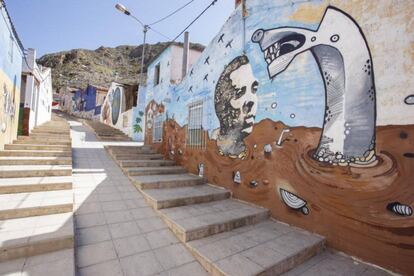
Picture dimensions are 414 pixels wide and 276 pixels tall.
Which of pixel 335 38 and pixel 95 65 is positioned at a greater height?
pixel 95 65

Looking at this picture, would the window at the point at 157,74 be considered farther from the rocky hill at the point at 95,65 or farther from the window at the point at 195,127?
the rocky hill at the point at 95,65

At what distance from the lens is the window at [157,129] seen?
9.20 metres

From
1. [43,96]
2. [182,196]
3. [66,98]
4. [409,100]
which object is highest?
[66,98]

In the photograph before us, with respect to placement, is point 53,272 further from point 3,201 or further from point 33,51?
point 33,51

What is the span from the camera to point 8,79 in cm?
598

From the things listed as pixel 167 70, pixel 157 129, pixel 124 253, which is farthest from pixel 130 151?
pixel 124 253

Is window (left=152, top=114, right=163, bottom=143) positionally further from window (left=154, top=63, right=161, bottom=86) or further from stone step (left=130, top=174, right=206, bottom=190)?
stone step (left=130, top=174, right=206, bottom=190)

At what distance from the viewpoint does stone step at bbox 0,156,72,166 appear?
17.3ft

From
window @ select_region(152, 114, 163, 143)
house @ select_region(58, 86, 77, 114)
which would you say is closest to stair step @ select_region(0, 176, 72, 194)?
window @ select_region(152, 114, 163, 143)

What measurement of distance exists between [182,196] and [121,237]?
164cm

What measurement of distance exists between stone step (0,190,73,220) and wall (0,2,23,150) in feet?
9.89

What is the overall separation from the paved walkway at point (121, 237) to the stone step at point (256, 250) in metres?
0.24

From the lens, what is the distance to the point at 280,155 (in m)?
4.08

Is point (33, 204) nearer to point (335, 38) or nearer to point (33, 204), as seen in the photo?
point (33, 204)
